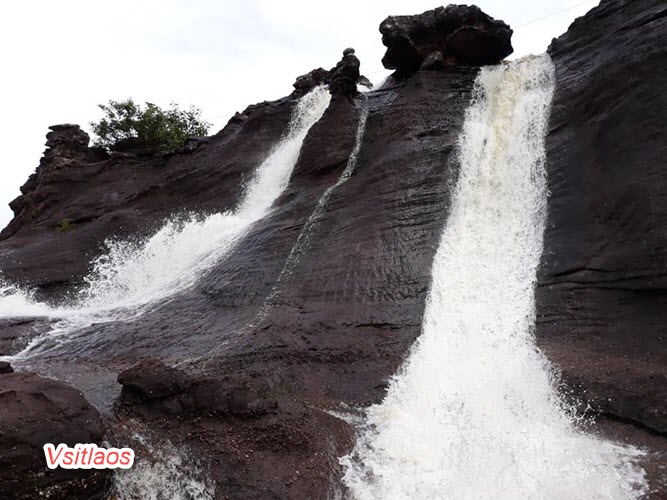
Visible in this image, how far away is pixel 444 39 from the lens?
18234 millimetres

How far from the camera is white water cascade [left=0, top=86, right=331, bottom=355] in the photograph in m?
13.2

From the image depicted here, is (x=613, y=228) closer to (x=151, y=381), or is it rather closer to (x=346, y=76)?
(x=151, y=381)

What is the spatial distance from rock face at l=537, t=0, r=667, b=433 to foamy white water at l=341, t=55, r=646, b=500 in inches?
18.8

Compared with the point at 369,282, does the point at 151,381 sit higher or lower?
lower

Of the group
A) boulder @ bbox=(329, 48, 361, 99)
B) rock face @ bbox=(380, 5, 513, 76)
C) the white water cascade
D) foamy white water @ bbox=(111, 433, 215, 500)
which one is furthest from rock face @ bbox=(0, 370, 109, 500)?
rock face @ bbox=(380, 5, 513, 76)

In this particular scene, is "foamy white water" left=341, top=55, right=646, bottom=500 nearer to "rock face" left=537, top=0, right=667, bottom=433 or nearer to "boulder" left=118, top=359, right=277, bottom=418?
"rock face" left=537, top=0, right=667, bottom=433

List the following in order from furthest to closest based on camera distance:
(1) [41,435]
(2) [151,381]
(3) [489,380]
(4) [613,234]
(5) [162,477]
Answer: (4) [613,234], (3) [489,380], (2) [151,381], (5) [162,477], (1) [41,435]

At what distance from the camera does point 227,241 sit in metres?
14.7

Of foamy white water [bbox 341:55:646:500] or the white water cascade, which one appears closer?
foamy white water [bbox 341:55:646:500]

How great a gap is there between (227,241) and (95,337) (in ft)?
16.2

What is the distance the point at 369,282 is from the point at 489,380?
3.45 metres

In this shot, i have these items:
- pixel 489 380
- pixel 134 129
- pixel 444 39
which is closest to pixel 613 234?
pixel 489 380

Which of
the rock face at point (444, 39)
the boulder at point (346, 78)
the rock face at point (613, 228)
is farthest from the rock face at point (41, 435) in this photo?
the rock face at point (444, 39)

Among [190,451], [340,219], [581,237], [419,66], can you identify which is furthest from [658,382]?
[419,66]
